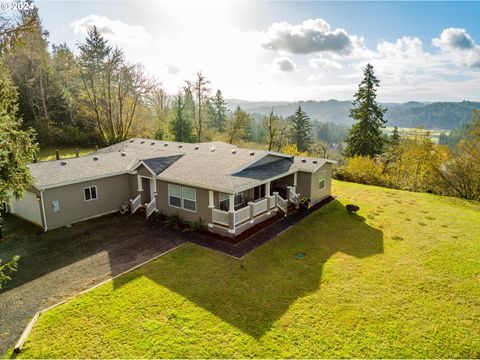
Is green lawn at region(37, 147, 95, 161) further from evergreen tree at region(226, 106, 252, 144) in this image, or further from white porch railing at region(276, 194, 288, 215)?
white porch railing at region(276, 194, 288, 215)

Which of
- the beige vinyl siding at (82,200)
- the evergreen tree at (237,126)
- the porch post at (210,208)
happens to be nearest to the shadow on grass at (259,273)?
the porch post at (210,208)

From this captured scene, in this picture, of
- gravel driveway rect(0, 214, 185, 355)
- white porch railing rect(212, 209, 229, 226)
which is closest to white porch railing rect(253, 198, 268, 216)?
white porch railing rect(212, 209, 229, 226)

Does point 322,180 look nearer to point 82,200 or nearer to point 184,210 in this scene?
point 184,210

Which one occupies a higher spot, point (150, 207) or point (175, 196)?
point (175, 196)

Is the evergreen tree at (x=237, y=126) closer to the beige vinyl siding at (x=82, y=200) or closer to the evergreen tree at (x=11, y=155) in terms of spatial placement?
the beige vinyl siding at (x=82, y=200)

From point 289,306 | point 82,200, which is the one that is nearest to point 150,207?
point 82,200

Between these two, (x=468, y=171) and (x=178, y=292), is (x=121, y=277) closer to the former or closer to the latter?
(x=178, y=292)
